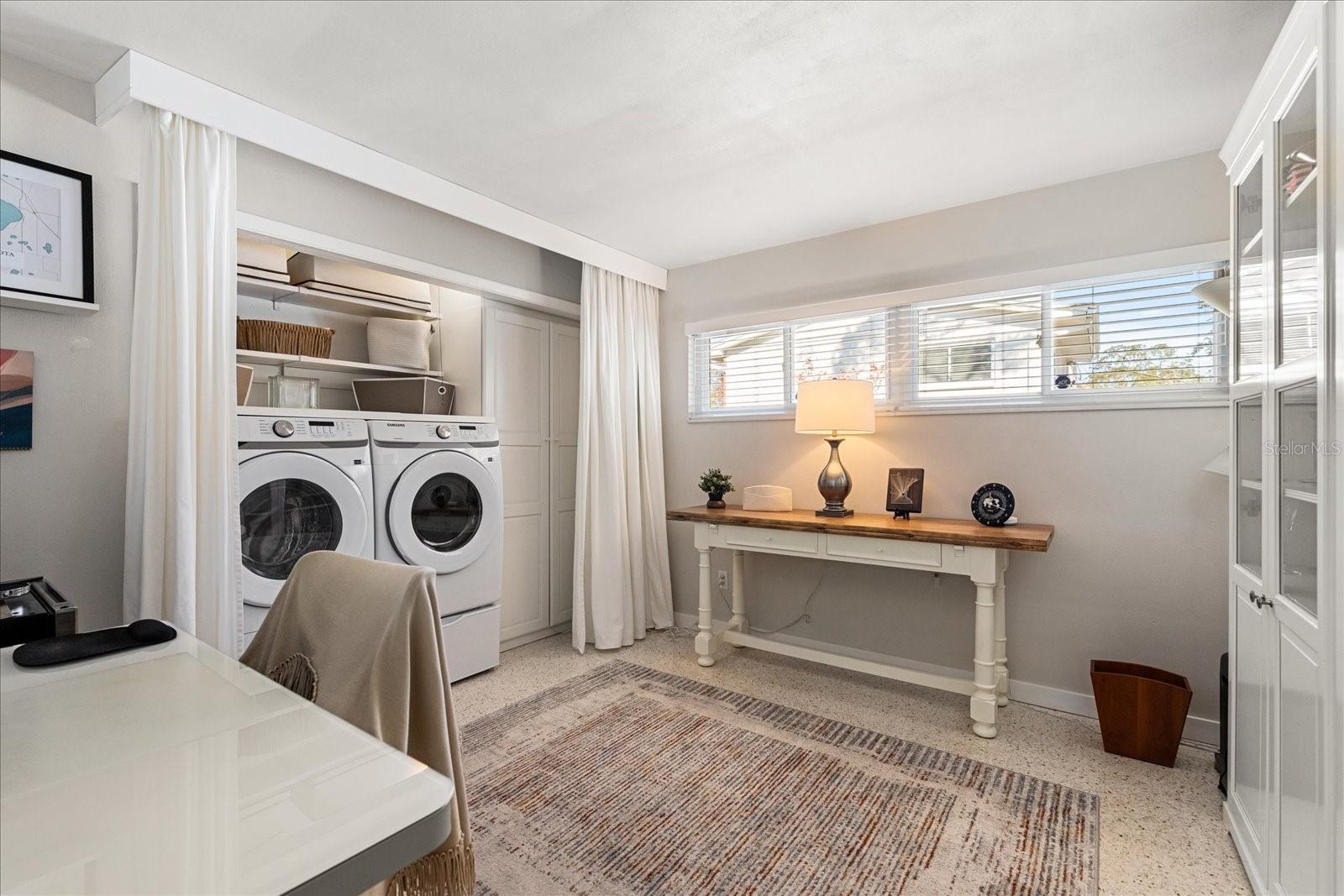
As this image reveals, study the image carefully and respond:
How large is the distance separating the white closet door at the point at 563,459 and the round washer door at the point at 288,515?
134 centimetres

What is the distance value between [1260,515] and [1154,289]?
1378 millimetres

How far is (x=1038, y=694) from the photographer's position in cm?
289

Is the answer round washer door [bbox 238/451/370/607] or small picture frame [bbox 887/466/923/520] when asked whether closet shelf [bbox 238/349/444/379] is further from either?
small picture frame [bbox 887/466/923/520]

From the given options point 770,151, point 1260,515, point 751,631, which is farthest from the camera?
point 751,631

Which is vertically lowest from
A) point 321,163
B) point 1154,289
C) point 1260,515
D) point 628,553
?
point 628,553

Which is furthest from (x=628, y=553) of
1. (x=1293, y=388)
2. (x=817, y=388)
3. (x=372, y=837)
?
(x=372, y=837)

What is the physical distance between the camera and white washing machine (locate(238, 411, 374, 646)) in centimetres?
243

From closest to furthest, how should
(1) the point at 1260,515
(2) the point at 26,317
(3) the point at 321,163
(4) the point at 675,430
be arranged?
(1) the point at 1260,515 → (2) the point at 26,317 → (3) the point at 321,163 → (4) the point at 675,430

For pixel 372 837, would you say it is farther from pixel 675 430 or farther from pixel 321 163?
pixel 675 430

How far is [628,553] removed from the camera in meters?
3.84

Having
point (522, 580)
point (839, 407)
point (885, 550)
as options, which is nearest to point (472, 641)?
point (522, 580)

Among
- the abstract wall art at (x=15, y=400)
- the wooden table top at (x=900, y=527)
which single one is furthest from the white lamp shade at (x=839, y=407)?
the abstract wall art at (x=15, y=400)

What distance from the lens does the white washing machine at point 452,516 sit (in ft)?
9.57

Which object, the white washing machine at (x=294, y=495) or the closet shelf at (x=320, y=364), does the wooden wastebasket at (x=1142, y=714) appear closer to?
the white washing machine at (x=294, y=495)
